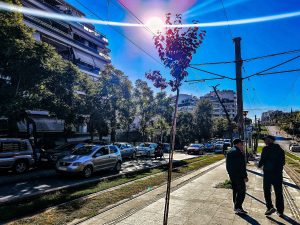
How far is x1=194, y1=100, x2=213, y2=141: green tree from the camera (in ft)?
229

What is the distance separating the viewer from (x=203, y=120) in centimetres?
7050

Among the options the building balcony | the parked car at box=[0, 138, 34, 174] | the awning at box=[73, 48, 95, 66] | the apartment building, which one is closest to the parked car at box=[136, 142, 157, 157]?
the parked car at box=[0, 138, 34, 174]

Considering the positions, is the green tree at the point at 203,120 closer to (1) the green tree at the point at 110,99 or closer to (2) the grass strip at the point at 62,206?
(1) the green tree at the point at 110,99

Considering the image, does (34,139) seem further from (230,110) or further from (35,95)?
(230,110)

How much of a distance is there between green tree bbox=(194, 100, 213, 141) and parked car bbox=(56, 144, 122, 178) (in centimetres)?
5372

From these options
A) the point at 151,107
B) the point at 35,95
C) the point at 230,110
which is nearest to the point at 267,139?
the point at 35,95

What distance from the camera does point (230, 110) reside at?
504 ft

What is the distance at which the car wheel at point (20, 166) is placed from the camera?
14922 millimetres

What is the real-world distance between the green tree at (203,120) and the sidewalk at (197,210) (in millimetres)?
60152

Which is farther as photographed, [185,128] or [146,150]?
[185,128]

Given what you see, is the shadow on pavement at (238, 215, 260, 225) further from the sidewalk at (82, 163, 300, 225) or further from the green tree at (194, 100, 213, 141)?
the green tree at (194, 100, 213, 141)

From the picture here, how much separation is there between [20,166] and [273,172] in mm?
12758

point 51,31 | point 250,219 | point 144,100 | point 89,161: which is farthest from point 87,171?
point 51,31

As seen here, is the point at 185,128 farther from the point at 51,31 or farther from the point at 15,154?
the point at 15,154
